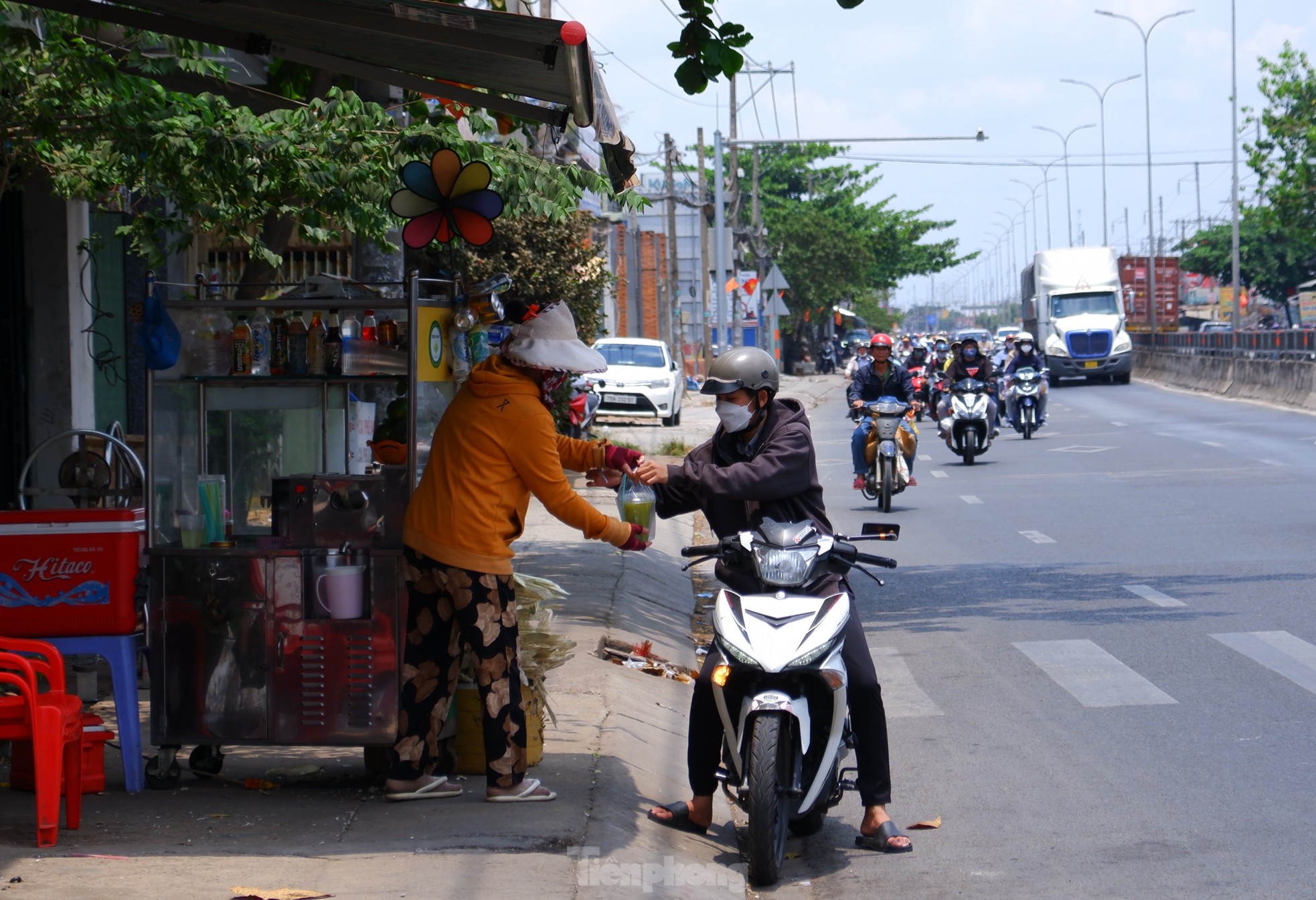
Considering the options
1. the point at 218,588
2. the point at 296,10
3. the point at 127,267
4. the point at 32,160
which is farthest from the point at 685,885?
the point at 127,267

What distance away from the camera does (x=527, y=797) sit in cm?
566

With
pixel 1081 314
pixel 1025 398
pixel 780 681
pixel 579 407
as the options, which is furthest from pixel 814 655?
pixel 1081 314

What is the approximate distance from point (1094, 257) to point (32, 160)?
42.4m

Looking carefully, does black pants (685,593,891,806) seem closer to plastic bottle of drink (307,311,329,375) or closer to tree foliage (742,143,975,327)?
plastic bottle of drink (307,311,329,375)

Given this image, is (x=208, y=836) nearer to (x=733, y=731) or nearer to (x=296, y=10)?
(x=733, y=731)

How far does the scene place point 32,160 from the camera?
8.38m

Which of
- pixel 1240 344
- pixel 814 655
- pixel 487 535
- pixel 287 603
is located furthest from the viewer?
pixel 1240 344

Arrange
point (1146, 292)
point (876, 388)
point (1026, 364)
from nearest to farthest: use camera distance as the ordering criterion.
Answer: point (876, 388) < point (1026, 364) < point (1146, 292)

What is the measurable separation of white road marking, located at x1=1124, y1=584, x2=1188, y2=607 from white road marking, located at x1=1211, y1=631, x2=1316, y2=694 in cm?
110

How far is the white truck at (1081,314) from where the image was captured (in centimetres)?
4475

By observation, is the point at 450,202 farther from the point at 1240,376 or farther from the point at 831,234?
the point at 831,234

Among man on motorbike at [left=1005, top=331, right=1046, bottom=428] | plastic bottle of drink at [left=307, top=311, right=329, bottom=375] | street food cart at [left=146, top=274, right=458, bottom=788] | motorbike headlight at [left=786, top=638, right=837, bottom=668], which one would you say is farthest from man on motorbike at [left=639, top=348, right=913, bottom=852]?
man on motorbike at [left=1005, top=331, right=1046, bottom=428]

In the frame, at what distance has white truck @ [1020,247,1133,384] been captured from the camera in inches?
1762

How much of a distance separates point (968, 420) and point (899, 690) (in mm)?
13633
